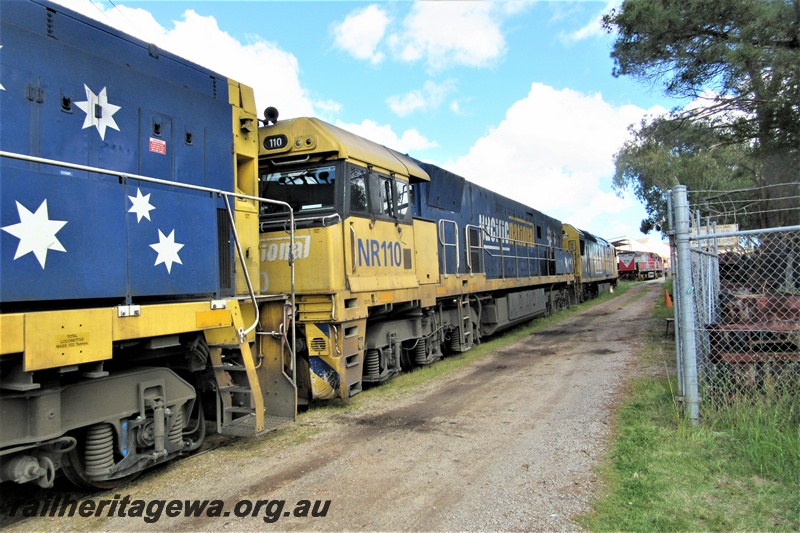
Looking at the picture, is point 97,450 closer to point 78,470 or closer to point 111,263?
point 78,470

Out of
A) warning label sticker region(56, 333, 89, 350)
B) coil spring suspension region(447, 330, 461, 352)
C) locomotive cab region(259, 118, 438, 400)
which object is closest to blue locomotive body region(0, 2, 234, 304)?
warning label sticker region(56, 333, 89, 350)

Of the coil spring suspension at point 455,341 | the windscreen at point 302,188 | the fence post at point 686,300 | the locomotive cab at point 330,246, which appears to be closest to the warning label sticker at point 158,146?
the locomotive cab at point 330,246

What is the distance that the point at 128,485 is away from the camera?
413cm

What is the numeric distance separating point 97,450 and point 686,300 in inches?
205

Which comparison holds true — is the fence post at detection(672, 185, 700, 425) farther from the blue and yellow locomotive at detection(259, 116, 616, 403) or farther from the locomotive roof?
the locomotive roof

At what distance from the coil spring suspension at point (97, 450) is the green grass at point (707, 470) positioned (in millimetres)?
3493

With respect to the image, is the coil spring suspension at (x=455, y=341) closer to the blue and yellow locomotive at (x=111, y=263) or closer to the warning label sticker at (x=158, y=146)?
the blue and yellow locomotive at (x=111, y=263)

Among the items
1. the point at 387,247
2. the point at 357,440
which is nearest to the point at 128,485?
the point at 357,440

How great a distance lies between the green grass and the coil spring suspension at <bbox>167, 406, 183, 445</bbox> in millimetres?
3298

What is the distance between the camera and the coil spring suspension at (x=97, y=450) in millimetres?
3744

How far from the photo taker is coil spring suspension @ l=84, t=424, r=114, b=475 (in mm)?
3744

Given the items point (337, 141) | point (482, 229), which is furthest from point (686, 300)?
point (482, 229)

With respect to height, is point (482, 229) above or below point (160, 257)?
above

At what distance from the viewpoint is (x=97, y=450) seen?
12.3 ft
